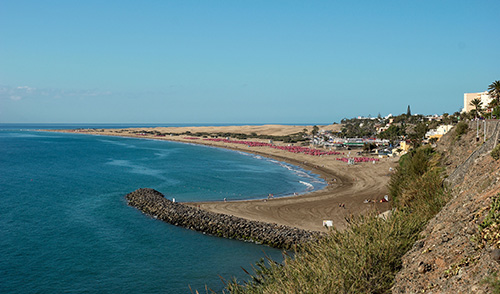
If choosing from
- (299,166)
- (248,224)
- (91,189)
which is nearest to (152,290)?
(248,224)

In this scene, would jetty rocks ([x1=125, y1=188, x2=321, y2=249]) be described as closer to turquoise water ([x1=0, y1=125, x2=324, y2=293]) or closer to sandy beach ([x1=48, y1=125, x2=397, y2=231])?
turquoise water ([x1=0, y1=125, x2=324, y2=293])

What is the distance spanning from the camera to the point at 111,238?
1108 inches

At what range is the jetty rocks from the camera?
26.3m

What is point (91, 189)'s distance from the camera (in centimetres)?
4697

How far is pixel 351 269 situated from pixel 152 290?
46.1 feet

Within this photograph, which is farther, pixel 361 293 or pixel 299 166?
pixel 299 166

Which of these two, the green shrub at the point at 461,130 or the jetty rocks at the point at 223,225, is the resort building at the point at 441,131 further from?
the jetty rocks at the point at 223,225

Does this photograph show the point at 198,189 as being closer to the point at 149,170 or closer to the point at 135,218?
the point at 135,218

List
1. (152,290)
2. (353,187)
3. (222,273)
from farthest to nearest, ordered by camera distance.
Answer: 1. (353,187)
2. (222,273)
3. (152,290)

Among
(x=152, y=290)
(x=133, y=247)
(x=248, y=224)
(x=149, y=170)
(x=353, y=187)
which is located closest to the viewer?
(x=152, y=290)

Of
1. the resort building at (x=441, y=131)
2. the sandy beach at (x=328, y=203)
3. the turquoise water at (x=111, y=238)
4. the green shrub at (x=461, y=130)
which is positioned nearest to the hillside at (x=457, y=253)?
the sandy beach at (x=328, y=203)

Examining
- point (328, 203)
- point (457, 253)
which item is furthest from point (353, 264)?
point (328, 203)

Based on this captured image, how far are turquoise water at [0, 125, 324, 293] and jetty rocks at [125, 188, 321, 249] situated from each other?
2.80 ft

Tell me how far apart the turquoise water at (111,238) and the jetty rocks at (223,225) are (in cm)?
85
